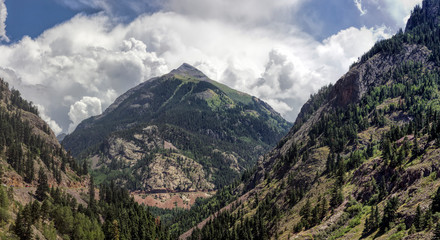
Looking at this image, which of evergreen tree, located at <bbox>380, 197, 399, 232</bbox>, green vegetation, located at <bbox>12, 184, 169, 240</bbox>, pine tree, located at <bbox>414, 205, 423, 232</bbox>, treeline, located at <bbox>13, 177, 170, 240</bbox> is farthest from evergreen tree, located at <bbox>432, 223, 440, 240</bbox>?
treeline, located at <bbox>13, 177, 170, 240</bbox>

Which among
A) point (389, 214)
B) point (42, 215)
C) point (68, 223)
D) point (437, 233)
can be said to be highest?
point (42, 215)

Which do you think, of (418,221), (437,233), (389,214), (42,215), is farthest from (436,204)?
(42,215)

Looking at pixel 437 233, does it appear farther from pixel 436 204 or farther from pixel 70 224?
pixel 70 224

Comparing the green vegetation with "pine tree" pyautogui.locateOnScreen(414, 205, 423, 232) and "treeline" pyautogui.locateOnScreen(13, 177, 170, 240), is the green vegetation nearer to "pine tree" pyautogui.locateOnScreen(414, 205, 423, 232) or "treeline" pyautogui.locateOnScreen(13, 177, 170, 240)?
"treeline" pyautogui.locateOnScreen(13, 177, 170, 240)

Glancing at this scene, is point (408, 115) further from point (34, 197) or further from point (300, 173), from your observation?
point (34, 197)

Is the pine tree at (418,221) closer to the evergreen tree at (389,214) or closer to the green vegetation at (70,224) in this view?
the evergreen tree at (389,214)

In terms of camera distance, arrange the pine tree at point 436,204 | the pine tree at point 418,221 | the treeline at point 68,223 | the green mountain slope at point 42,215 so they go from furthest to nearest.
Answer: the treeline at point 68,223 < the green mountain slope at point 42,215 < the pine tree at point 436,204 < the pine tree at point 418,221

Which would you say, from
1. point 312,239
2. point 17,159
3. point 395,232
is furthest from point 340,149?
point 17,159

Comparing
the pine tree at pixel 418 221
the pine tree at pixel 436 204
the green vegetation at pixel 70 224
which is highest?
the green vegetation at pixel 70 224

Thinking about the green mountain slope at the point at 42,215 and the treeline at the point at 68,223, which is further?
the treeline at the point at 68,223

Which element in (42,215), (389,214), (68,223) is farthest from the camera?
(68,223)

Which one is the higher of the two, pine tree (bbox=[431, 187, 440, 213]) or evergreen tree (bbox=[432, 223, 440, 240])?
pine tree (bbox=[431, 187, 440, 213])

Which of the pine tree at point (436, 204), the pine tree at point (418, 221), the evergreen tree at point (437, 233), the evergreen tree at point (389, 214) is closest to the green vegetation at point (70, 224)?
the evergreen tree at point (389, 214)

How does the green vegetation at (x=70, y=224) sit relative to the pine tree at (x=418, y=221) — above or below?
above
